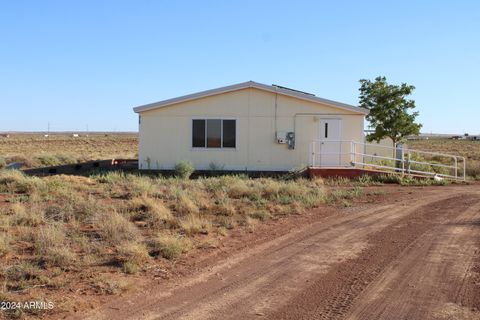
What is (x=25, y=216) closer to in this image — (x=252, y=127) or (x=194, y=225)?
(x=194, y=225)

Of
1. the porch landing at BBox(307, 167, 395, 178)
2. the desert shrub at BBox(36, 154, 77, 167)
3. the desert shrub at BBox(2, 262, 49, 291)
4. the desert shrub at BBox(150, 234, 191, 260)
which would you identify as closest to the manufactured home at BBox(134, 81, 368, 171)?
the porch landing at BBox(307, 167, 395, 178)

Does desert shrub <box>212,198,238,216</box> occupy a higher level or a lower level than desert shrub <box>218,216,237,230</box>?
higher

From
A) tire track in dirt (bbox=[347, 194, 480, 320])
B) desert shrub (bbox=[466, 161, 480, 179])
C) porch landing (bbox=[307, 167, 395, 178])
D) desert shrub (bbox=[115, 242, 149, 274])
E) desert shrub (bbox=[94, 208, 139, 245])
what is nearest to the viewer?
tire track in dirt (bbox=[347, 194, 480, 320])

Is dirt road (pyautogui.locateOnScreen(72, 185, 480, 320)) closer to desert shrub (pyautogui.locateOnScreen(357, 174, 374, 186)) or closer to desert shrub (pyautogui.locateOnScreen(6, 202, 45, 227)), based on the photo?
desert shrub (pyautogui.locateOnScreen(6, 202, 45, 227))

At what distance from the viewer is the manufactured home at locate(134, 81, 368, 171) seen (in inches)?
784

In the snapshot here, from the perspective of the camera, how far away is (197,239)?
8656 mm

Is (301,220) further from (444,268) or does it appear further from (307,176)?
(307,176)

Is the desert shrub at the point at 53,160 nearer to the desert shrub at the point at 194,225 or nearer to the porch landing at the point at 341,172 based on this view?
the porch landing at the point at 341,172

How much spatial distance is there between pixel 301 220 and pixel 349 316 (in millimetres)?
5562

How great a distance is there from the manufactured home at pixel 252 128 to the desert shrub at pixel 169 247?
1231cm

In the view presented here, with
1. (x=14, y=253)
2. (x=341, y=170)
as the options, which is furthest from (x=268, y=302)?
(x=341, y=170)

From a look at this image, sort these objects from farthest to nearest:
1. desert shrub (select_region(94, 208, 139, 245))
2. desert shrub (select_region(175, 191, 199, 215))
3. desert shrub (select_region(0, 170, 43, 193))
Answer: desert shrub (select_region(0, 170, 43, 193))
desert shrub (select_region(175, 191, 199, 215))
desert shrub (select_region(94, 208, 139, 245))

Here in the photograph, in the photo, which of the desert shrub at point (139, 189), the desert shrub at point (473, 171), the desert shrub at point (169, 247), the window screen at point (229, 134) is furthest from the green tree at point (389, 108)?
the desert shrub at point (169, 247)

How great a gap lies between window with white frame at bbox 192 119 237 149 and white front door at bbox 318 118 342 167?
3367 mm
